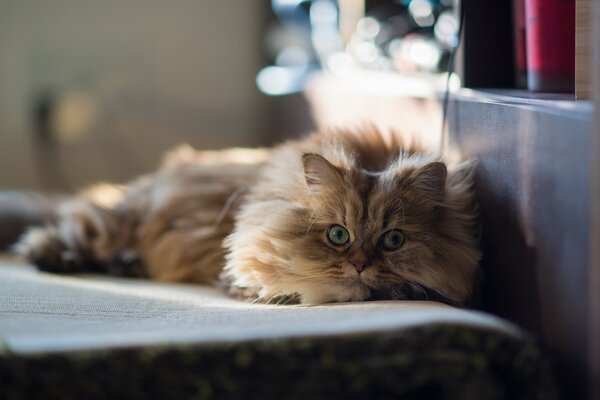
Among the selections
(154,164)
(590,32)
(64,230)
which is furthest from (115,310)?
(154,164)

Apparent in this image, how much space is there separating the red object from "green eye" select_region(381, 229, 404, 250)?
0.51 m

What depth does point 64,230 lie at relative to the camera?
226 centimetres

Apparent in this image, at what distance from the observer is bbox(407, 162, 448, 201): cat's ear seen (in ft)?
4.97

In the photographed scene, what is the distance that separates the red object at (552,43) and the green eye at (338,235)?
1.94 ft

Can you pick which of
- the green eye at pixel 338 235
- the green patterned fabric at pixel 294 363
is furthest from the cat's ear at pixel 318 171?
the green patterned fabric at pixel 294 363

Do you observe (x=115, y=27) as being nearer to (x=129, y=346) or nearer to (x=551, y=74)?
(x=551, y=74)

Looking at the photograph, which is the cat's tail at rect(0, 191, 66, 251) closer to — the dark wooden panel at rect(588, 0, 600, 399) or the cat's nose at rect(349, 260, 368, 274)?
the cat's nose at rect(349, 260, 368, 274)

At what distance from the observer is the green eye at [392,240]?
1.50 m

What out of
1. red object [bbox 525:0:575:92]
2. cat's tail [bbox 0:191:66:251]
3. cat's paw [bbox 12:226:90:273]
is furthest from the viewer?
cat's tail [bbox 0:191:66:251]

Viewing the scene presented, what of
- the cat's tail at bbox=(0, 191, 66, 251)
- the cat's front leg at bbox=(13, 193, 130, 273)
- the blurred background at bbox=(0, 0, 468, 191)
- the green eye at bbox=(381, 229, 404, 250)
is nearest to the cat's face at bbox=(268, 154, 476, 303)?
the green eye at bbox=(381, 229, 404, 250)

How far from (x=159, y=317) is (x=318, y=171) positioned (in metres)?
0.46

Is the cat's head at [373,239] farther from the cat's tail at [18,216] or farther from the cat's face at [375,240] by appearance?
the cat's tail at [18,216]

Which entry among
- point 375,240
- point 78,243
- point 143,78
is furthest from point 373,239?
point 143,78

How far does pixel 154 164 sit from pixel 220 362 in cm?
325
